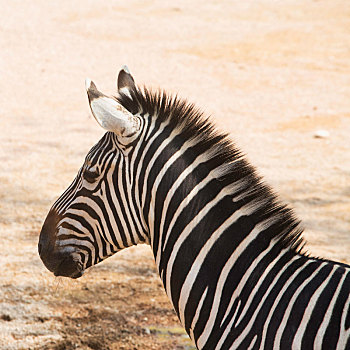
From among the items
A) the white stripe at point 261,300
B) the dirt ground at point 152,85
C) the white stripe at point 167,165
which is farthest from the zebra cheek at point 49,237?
the white stripe at point 261,300

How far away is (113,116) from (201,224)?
557 millimetres

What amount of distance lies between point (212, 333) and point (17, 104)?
7358 mm

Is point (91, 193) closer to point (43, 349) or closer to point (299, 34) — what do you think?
point (43, 349)

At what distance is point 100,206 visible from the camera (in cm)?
271

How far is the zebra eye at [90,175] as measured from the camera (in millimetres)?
2686

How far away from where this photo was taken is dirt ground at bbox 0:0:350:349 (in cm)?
444

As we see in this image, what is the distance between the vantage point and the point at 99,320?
4305 millimetres

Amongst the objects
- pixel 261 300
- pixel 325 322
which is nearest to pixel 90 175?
pixel 261 300

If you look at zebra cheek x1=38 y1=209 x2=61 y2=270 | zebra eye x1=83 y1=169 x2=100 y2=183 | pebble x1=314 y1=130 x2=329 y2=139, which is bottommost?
zebra cheek x1=38 y1=209 x2=61 y2=270

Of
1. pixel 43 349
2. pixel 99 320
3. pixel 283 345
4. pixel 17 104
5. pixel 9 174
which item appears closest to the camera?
pixel 283 345

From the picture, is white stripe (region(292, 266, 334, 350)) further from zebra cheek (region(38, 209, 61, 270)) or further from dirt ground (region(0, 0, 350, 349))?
dirt ground (region(0, 0, 350, 349))

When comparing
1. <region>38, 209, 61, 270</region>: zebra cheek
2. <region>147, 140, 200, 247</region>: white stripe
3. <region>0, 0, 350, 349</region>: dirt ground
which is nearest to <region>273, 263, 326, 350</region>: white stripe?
<region>147, 140, 200, 247</region>: white stripe

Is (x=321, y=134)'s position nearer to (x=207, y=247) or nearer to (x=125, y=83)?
(x=125, y=83)

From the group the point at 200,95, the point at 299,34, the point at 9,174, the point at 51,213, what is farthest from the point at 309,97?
the point at 51,213
